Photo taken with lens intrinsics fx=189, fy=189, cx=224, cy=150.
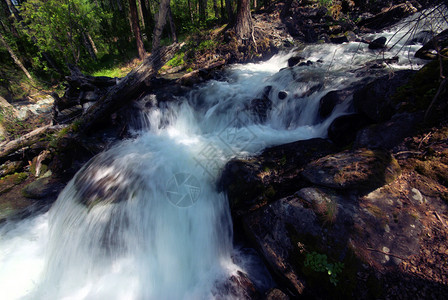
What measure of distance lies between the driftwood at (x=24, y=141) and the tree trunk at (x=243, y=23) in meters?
10.1

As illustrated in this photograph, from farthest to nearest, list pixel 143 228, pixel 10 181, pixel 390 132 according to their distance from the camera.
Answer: pixel 10 181, pixel 143 228, pixel 390 132

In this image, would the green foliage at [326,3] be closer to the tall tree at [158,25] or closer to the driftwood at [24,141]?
Result: the tall tree at [158,25]

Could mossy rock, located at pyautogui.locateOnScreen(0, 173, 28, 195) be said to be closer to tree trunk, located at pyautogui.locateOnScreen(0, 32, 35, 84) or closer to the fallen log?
the fallen log

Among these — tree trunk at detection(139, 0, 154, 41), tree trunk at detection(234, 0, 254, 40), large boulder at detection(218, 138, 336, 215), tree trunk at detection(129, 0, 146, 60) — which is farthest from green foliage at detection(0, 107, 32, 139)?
tree trunk at detection(139, 0, 154, 41)

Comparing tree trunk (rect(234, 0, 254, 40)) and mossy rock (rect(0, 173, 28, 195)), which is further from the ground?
tree trunk (rect(234, 0, 254, 40))

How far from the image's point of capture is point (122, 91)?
6211mm

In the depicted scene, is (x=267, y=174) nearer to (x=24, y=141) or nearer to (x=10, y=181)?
(x=10, y=181)

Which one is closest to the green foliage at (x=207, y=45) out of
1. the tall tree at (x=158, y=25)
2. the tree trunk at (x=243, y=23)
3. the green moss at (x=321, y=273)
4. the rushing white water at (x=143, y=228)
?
the tree trunk at (x=243, y=23)

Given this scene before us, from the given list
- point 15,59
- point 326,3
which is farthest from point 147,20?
point 326,3

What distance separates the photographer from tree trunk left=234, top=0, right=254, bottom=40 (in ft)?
35.7

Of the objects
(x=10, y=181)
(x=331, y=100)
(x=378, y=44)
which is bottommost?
(x=10, y=181)

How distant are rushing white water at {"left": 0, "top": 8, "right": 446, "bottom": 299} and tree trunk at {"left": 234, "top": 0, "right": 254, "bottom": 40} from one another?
7.26m

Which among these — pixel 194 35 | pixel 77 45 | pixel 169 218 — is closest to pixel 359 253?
pixel 169 218

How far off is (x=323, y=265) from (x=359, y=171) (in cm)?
140
